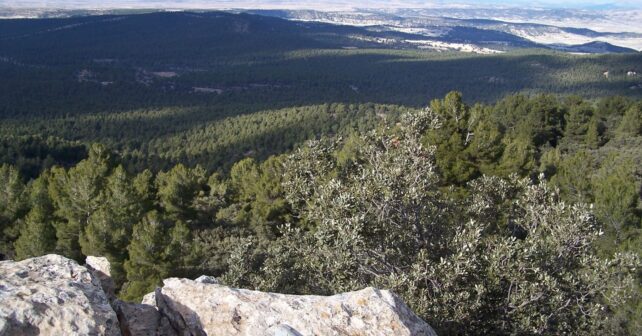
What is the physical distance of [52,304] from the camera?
→ 5395mm

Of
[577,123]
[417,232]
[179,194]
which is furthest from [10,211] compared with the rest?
[577,123]

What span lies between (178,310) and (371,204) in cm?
382

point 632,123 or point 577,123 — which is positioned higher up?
point 632,123

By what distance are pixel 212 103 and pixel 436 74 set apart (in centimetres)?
5050

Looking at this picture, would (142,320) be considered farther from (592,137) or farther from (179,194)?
(592,137)

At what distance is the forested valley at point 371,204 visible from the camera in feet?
28.2

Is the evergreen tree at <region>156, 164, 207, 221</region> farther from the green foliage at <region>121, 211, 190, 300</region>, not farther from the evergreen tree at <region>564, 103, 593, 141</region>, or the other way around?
the evergreen tree at <region>564, 103, 593, 141</region>

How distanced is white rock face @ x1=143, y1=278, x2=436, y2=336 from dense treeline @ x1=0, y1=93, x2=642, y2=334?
193cm

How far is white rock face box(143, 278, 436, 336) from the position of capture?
6.12 metres

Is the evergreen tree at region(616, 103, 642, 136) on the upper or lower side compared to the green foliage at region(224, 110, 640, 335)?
lower

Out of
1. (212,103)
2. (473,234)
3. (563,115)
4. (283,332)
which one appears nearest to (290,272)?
(473,234)

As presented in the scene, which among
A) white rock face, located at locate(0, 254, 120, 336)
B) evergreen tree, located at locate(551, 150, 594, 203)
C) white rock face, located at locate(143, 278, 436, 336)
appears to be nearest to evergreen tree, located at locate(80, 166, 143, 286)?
white rock face, located at locate(143, 278, 436, 336)

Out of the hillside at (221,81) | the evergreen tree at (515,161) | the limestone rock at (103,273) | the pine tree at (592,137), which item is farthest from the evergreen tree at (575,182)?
the hillside at (221,81)

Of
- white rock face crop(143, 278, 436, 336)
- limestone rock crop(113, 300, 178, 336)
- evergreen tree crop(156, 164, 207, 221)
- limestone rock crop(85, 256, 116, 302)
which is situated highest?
white rock face crop(143, 278, 436, 336)
